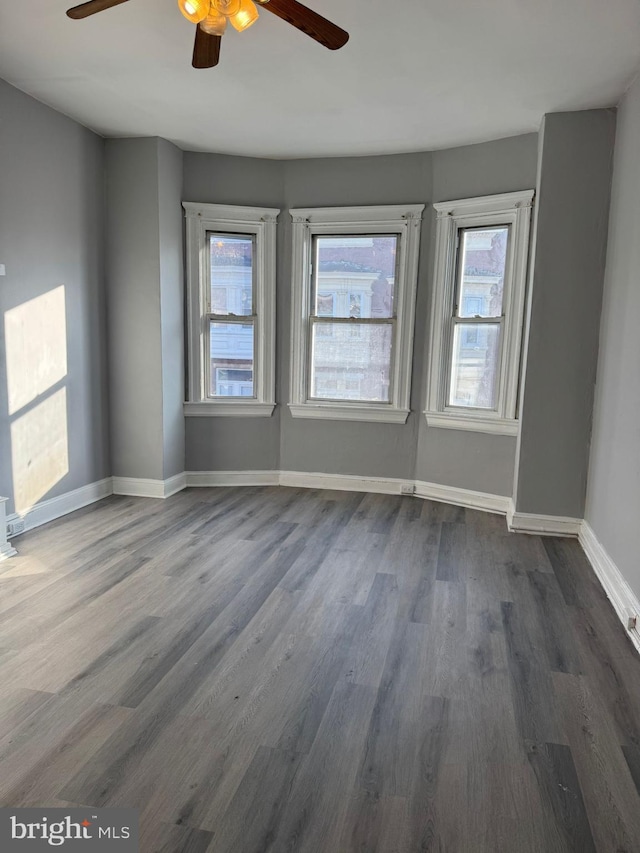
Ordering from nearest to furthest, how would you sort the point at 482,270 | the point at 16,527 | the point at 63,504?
the point at 16,527 → the point at 63,504 → the point at 482,270

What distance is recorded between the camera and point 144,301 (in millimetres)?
4699

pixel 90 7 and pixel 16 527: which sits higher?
pixel 90 7

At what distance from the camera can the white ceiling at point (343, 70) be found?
2.76 metres

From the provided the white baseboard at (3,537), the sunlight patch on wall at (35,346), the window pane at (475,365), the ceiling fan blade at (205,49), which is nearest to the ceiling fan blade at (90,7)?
the ceiling fan blade at (205,49)

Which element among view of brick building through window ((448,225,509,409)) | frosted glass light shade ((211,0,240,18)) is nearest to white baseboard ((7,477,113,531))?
view of brick building through window ((448,225,509,409))

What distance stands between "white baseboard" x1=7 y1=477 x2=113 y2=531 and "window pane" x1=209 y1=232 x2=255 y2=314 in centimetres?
183

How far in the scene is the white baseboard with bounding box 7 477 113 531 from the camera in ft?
13.1

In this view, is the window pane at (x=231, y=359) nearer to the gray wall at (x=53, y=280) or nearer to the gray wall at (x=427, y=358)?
the gray wall at (x=53, y=280)

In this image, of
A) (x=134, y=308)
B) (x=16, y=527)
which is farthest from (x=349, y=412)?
(x=16, y=527)

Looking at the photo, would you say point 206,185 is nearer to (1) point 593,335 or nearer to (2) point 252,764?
(1) point 593,335

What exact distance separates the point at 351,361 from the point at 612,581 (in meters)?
2.83

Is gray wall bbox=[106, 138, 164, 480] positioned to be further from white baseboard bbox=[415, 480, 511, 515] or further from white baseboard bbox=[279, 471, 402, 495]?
white baseboard bbox=[415, 480, 511, 515]

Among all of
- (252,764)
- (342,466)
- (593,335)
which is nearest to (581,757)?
(252,764)

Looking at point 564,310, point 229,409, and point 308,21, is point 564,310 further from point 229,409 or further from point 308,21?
point 229,409
